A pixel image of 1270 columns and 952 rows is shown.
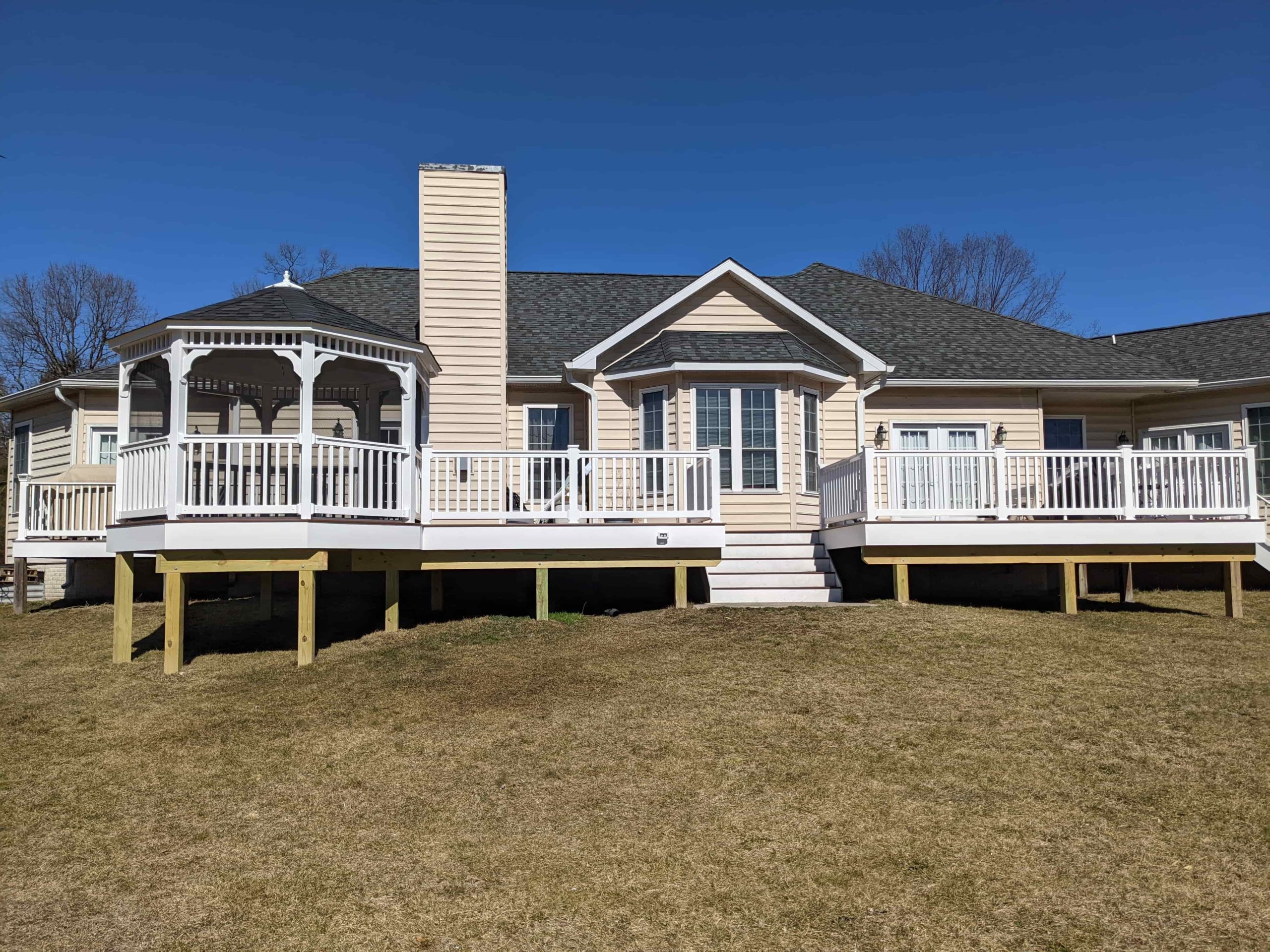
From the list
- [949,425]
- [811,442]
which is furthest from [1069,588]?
[949,425]

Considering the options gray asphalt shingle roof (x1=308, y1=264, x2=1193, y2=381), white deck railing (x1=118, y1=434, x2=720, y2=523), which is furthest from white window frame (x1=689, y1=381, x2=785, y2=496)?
gray asphalt shingle roof (x1=308, y1=264, x2=1193, y2=381)

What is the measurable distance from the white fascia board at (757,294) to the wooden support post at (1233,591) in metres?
5.56

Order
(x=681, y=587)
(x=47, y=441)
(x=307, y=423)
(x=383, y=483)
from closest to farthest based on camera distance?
(x=307, y=423), (x=383, y=483), (x=681, y=587), (x=47, y=441)

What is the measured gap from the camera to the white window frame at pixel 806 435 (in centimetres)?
1564

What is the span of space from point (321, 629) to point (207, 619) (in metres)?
1.87

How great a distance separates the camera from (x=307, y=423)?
1108cm

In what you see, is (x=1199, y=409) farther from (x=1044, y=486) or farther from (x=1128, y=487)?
(x=1044, y=486)

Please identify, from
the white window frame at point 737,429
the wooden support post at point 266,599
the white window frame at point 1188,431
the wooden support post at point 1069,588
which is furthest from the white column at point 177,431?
the white window frame at point 1188,431

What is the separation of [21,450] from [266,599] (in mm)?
10416

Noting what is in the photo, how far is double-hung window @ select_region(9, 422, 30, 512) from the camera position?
20.8 metres

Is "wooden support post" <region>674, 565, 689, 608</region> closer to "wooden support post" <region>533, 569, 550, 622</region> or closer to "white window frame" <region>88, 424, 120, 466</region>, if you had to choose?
"wooden support post" <region>533, 569, 550, 622</region>

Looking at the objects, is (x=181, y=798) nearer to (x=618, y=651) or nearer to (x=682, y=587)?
(x=618, y=651)

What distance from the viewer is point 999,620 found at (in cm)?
1230

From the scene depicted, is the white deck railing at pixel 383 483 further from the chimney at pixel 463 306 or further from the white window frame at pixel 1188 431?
the white window frame at pixel 1188 431
